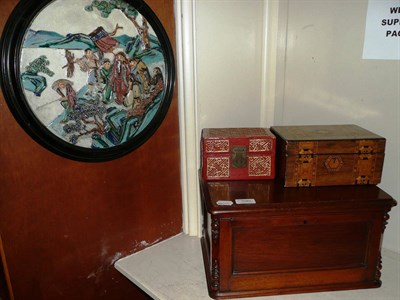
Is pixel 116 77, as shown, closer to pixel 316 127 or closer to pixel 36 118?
pixel 36 118

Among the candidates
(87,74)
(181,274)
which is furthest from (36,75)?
(181,274)

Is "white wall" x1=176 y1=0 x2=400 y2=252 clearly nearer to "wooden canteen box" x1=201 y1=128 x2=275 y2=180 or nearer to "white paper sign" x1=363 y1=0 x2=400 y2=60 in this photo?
"white paper sign" x1=363 y1=0 x2=400 y2=60

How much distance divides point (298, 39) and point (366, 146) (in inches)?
19.9

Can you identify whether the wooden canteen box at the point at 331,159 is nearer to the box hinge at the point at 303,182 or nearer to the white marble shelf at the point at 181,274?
the box hinge at the point at 303,182

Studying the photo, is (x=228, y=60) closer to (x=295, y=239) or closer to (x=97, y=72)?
(x=97, y=72)

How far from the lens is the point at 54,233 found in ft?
3.52

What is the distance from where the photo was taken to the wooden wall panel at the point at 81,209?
3.19ft

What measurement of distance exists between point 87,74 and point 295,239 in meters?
0.81

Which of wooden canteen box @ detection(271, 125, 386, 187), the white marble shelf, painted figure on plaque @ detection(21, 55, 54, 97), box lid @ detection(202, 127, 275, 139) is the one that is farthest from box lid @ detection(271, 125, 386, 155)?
painted figure on plaque @ detection(21, 55, 54, 97)

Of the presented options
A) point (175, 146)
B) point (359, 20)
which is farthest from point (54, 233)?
point (359, 20)

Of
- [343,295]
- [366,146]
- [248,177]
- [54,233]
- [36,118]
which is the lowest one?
[343,295]

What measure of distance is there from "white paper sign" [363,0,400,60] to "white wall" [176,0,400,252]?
24mm

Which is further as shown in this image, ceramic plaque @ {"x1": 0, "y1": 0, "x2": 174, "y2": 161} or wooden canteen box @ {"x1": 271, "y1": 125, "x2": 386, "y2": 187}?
wooden canteen box @ {"x1": 271, "y1": 125, "x2": 386, "y2": 187}

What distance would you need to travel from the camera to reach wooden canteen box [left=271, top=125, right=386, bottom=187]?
1071mm
